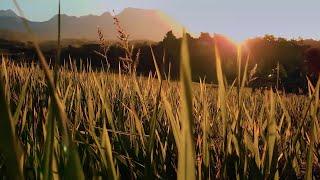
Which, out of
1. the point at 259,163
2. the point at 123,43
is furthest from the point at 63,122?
the point at 123,43

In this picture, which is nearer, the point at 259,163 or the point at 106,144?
the point at 106,144

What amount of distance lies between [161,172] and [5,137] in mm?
819

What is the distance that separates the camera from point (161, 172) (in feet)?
3.75

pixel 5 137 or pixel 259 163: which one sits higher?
pixel 5 137

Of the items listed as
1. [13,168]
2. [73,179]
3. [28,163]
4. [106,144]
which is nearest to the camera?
[13,168]

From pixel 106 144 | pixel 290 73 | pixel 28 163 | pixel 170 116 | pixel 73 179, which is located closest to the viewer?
pixel 73 179

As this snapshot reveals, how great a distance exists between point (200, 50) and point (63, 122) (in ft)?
80.8

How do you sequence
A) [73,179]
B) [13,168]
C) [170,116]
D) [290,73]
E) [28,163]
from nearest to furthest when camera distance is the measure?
[13,168]
[73,179]
[170,116]
[28,163]
[290,73]

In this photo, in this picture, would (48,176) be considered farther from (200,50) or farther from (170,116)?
(200,50)

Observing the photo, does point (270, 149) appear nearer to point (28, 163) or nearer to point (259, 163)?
point (259, 163)

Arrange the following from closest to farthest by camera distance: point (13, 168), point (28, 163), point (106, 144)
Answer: point (13, 168) < point (106, 144) < point (28, 163)

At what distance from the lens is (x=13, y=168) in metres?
0.35

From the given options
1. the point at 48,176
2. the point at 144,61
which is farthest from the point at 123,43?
the point at 144,61

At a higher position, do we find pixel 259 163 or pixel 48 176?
pixel 48 176
